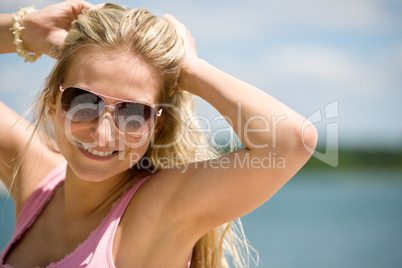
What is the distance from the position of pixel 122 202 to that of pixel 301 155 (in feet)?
3.30

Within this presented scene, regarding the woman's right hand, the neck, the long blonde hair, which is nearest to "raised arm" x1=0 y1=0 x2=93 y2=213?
the woman's right hand

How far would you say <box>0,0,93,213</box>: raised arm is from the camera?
8.98ft

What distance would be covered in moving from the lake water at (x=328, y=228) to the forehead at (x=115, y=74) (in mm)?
1444

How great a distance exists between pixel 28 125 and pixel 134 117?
1.09m

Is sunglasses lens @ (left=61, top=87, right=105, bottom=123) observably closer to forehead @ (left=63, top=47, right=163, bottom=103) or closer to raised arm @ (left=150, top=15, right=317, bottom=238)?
forehead @ (left=63, top=47, right=163, bottom=103)

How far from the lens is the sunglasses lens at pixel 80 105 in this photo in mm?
2266

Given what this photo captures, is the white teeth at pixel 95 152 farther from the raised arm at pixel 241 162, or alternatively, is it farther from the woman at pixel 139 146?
the raised arm at pixel 241 162

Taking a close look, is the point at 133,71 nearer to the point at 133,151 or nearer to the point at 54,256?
the point at 133,151

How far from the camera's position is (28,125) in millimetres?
3027

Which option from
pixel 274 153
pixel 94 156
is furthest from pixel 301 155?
pixel 94 156

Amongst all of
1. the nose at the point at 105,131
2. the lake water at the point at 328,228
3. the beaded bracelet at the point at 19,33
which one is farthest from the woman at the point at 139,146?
the lake water at the point at 328,228

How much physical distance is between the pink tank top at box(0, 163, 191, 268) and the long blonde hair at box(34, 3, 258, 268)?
9.3 inches

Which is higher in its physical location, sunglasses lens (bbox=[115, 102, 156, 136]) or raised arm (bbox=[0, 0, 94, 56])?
raised arm (bbox=[0, 0, 94, 56])

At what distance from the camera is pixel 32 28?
9.12 ft
